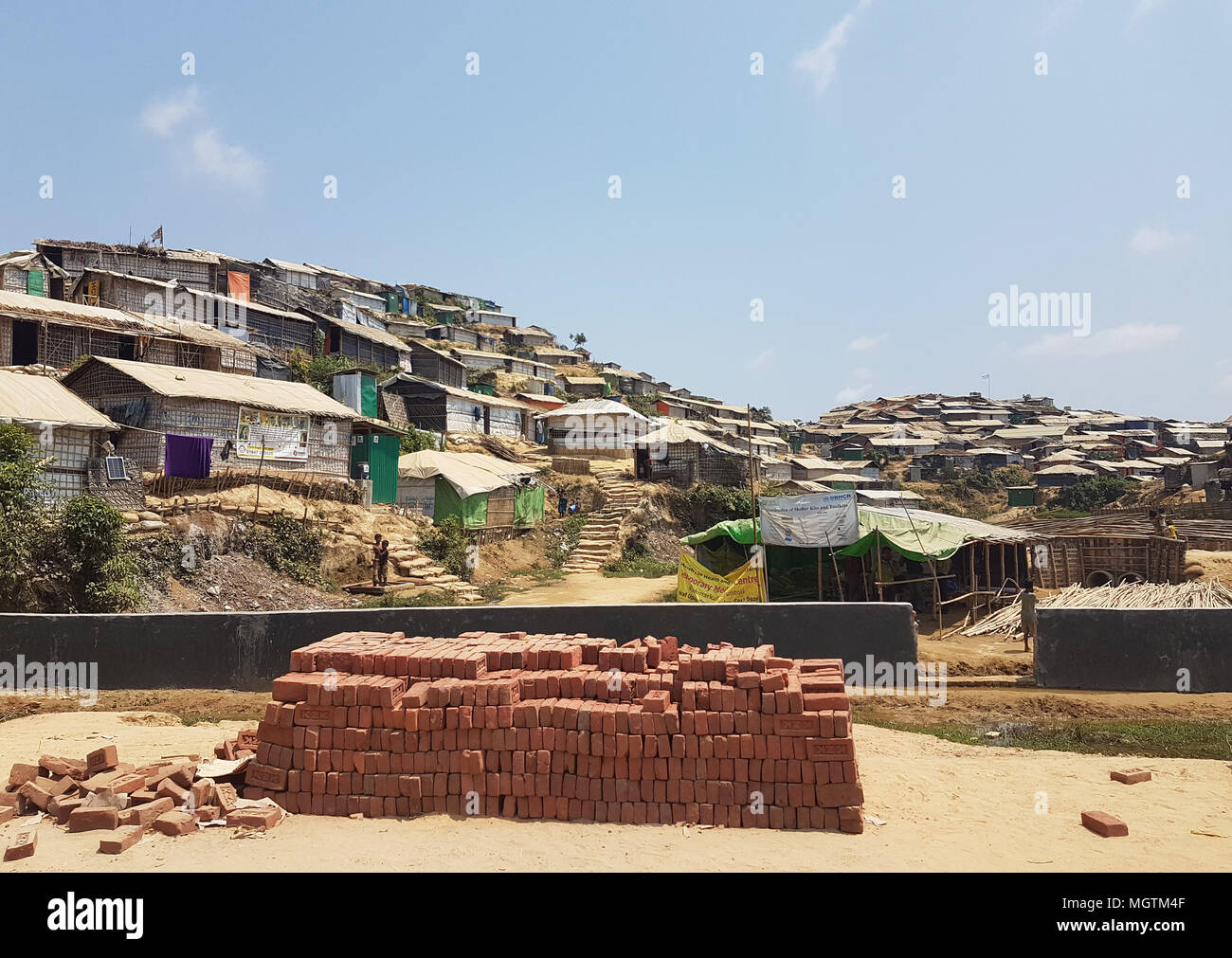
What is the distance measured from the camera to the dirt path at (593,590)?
21.2 m

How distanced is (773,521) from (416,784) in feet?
40.3

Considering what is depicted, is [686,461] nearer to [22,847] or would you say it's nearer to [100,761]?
[100,761]

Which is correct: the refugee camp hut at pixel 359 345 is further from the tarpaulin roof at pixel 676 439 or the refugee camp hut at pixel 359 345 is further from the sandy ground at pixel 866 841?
the sandy ground at pixel 866 841

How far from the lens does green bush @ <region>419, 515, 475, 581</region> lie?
78.9 feet

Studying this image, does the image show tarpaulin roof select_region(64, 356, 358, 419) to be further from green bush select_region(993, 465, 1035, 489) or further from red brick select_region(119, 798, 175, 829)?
green bush select_region(993, 465, 1035, 489)

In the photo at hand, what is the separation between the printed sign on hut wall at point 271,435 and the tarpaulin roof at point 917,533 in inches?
545

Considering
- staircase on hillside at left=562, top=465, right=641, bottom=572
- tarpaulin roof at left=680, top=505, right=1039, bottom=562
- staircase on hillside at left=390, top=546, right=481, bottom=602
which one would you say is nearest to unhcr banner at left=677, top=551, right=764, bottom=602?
tarpaulin roof at left=680, top=505, right=1039, bottom=562

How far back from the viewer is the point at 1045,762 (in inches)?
357

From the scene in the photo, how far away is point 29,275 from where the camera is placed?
35312 mm

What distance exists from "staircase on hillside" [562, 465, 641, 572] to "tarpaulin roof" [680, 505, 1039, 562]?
1004 centimetres

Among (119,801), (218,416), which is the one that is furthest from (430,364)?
(119,801)

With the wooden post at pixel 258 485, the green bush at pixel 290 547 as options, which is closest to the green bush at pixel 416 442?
the wooden post at pixel 258 485

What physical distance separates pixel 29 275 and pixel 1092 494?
194 feet
